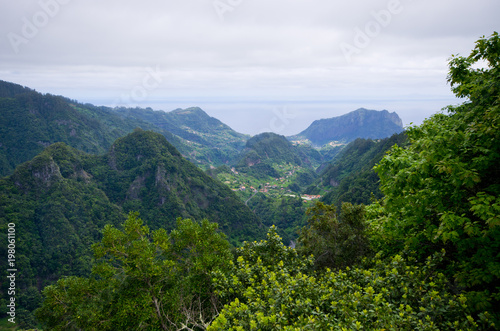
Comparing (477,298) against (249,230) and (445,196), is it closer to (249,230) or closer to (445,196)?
(445,196)

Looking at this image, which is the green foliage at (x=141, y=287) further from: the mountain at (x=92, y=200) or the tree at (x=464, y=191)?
the mountain at (x=92, y=200)

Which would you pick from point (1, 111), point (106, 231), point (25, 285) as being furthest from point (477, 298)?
point (1, 111)

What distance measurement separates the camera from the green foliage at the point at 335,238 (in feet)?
57.3

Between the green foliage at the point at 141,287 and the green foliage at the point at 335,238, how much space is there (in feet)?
25.2

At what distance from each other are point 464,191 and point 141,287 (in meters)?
13.3

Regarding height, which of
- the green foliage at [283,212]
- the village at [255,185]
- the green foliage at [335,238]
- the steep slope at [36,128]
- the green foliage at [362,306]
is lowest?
the green foliage at [283,212]

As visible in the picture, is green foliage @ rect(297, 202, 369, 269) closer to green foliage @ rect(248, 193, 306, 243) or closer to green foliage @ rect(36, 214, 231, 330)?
green foliage @ rect(36, 214, 231, 330)

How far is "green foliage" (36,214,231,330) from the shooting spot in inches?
458

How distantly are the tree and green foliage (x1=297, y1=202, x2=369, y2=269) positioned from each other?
880cm

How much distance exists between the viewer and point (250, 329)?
593 centimetres

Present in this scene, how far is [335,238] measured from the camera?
1866 cm

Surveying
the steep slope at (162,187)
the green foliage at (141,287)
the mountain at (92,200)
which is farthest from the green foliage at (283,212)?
the green foliage at (141,287)

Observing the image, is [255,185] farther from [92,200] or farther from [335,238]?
[335,238]

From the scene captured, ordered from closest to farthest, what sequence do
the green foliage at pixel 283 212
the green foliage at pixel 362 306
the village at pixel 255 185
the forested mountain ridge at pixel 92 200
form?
the green foliage at pixel 362 306, the forested mountain ridge at pixel 92 200, the green foliage at pixel 283 212, the village at pixel 255 185
